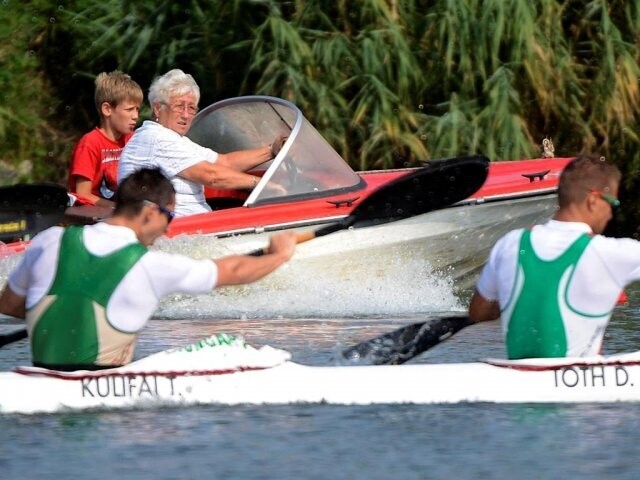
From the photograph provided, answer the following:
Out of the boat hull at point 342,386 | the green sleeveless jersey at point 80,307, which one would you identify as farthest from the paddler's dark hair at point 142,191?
the boat hull at point 342,386

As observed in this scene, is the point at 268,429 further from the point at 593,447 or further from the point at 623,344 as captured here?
the point at 623,344

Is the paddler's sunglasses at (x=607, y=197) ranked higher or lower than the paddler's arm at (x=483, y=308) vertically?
higher

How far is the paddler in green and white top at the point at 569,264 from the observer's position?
492 centimetres

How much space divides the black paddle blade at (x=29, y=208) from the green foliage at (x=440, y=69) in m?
2.98

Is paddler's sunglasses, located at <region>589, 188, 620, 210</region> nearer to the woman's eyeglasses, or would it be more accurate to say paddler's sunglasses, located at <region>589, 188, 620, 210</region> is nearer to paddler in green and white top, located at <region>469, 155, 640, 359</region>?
paddler in green and white top, located at <region>469, 155, 640, 359</region>

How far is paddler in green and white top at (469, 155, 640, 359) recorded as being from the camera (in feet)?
16.1

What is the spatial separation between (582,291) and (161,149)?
12.4 feet

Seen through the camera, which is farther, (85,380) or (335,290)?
(335,290)

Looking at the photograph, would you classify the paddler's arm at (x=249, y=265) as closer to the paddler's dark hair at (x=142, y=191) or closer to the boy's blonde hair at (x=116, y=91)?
the paddler's dark hair at (x=142, y=191)

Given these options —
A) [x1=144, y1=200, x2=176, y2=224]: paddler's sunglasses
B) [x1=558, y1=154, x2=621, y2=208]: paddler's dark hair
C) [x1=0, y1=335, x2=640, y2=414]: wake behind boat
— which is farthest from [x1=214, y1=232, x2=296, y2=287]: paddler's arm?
[x1=558, y1=154, x2=621, y2=208]: paddler's dark hair

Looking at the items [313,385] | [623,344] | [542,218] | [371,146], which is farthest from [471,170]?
[313,385]

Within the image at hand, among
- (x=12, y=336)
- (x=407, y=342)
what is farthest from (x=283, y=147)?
(x=12, y=336)

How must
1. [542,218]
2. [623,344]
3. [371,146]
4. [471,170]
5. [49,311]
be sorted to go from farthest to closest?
[371,146] → [542,218] → [471,170] → [623,344] → [49,311]

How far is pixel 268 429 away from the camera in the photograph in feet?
16.7
